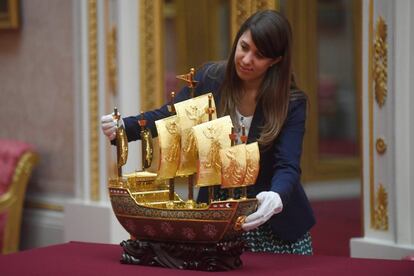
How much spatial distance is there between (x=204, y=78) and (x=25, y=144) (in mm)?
4017

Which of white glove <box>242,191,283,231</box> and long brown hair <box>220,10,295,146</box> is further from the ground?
long brown hair <box>220,10,295,146</box>

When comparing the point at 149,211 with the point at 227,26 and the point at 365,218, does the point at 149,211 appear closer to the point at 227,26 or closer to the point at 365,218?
the point at 365,218

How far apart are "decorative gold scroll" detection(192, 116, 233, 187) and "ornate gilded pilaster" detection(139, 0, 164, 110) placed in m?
3.54

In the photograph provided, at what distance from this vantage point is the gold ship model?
291 cm

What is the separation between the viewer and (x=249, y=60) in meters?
3.13

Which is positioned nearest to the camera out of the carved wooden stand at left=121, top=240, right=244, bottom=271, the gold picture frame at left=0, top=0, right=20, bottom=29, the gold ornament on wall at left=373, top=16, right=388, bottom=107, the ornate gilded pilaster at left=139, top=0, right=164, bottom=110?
Result: the carved wooden stand at left=121, top=240, right=244, bottom=271

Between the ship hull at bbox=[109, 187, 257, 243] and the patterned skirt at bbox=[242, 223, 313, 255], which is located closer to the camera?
the ship hull at bbox=[109, 187, 257, 243]

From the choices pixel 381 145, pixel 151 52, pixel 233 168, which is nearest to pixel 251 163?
pixel 233 168

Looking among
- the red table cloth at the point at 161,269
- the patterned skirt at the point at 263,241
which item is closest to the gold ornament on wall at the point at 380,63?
the patterned skirt at the point at 263,241

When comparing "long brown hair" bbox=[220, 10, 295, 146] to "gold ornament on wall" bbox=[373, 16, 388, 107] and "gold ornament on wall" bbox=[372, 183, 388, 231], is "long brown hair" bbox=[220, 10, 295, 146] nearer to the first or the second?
"gold ornament on wall" bbox=[373, 16, 388, 107]

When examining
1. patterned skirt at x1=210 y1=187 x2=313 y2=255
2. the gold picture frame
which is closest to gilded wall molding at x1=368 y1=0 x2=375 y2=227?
patterned skirt at x1=210 y1=187 x2=313 y2=255

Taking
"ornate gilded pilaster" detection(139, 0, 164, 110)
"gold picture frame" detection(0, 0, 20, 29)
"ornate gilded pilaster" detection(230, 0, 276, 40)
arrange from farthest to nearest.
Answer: "gold picture frame" detection(0, 0, 20, 29), "ornate gilded pilaster" detection(139, 0, 164, 110), "ornate gilded pilaster" detection(230, 0, 276, 40)

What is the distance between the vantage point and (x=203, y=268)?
2.95 metres

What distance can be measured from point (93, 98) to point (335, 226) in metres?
2.41
